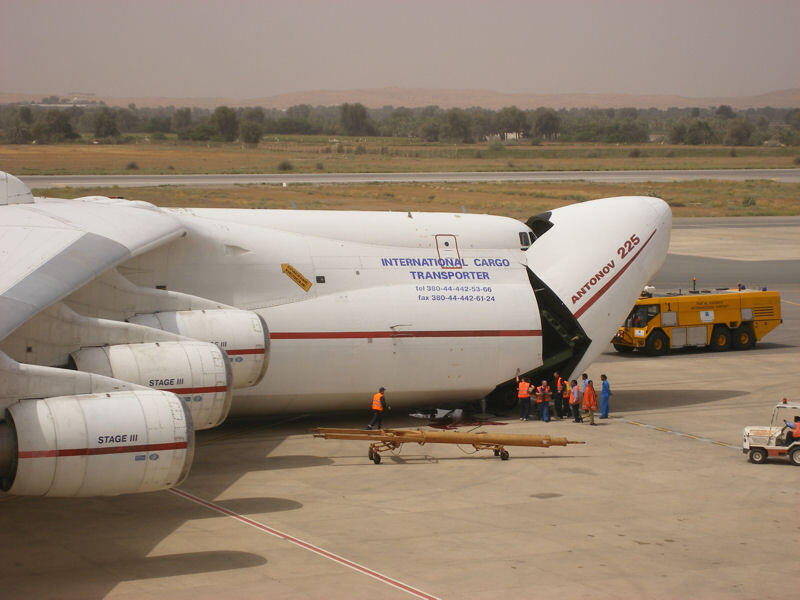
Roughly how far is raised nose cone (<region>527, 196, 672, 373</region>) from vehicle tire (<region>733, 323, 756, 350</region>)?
30.6 ft

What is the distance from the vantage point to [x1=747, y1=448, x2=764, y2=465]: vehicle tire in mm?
21594

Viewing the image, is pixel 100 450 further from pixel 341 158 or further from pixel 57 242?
pixel 341 158

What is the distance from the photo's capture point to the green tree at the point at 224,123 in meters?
154

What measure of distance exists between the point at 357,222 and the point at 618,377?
1026cm

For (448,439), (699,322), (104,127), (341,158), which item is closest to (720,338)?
(699,322)

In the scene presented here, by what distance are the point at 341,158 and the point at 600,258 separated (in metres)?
105

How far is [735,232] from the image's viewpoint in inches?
2552

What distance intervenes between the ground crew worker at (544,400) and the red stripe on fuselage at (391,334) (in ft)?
4.21

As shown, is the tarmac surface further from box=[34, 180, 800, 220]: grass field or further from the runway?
the runway

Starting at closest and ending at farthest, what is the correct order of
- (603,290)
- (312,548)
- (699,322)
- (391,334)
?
(312,548), (391,334), (603,290), (699,322)

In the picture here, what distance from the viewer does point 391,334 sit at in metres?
23.8

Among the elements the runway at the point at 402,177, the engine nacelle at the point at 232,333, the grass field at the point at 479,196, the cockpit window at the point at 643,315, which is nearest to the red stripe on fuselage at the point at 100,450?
the engine nacelle at the point at 232,333

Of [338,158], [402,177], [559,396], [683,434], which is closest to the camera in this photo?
[683,434]

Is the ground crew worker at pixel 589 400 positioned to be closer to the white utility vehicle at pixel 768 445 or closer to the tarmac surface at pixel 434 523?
the tarmac surface at pixel 434 523
